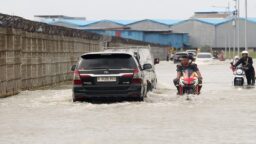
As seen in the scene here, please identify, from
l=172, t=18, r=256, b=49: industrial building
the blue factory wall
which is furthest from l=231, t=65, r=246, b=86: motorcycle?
l=172, t=18, r=256, b=49: industrial building

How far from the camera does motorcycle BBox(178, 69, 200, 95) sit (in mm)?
19844

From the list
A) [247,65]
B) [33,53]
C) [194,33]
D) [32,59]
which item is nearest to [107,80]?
[32,59]

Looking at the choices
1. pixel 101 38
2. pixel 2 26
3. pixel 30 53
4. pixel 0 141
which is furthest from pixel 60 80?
pixel 0 141

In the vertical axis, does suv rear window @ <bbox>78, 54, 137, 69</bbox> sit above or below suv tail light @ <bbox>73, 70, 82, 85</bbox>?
above

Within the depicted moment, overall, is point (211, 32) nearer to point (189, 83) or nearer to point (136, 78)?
point (189, 83)

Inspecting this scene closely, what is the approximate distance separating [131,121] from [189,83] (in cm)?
655

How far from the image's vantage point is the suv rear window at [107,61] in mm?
18156

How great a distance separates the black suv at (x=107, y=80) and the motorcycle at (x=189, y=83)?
6.67ft

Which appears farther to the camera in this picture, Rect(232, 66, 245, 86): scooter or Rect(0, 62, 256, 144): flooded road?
Rect(232, 66, 245, 86): scooter

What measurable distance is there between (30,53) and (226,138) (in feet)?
52.6

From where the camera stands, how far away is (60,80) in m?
32.4

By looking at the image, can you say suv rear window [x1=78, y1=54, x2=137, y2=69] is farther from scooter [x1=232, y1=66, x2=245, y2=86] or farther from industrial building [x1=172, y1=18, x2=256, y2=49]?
industrial building [x1=172, y1=18, x2=256, y2=49]

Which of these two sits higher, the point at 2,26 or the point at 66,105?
the point at 2,26

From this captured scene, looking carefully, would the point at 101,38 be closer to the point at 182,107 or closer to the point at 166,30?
the point at 182,107
